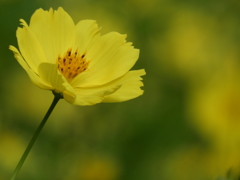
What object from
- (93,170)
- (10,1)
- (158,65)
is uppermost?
(10,1)

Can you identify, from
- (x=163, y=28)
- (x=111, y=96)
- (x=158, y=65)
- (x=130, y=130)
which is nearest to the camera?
(x=111, y=96)

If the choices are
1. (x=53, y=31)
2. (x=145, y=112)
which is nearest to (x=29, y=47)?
(x=53, y=31)

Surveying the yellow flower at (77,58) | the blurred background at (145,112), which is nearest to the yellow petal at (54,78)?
the yellow flower at (77,58)

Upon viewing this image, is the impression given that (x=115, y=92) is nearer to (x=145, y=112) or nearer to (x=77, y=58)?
(x=77, y=58)

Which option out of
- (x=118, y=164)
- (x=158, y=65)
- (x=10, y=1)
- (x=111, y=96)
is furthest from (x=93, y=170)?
(x=111, y=96)

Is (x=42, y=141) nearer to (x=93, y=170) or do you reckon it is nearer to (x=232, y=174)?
(x=93, y=170)

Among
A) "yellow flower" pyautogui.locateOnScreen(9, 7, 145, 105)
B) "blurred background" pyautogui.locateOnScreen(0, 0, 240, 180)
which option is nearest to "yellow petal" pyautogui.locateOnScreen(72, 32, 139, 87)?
"yellow flower" pyautogui.locateOnScreen(9, 7, 145, 105)

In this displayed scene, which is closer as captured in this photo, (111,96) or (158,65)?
(111,96)
